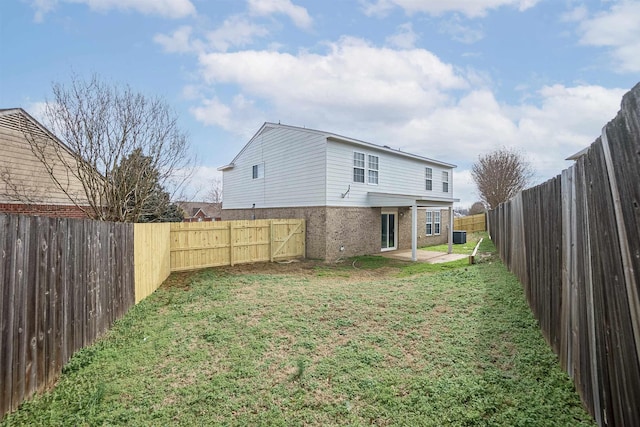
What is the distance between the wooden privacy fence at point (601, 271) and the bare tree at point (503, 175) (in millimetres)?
34901

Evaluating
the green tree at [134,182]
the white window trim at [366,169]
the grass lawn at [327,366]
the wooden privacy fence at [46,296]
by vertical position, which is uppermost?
the white window trim at [366,169]

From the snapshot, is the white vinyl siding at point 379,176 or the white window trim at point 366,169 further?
the white window trim at point 366,169

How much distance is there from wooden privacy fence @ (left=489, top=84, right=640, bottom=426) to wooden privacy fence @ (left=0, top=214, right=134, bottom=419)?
5.36 metres

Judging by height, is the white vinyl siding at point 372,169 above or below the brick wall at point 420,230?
above

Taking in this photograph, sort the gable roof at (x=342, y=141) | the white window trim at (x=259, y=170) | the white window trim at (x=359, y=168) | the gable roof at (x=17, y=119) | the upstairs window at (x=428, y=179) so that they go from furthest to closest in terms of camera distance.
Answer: the upstairs window at (x=428, y=179) < the white window trim at (x=259, y=170) < the white window trim at (x=359, y=168) < the gable roof at (x=342, y=141) < the gable roof at (x=17, y=119)

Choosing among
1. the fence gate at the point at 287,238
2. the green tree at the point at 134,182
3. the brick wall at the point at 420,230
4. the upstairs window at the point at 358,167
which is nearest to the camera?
the green tree at the point at 134,182

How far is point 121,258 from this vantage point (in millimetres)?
6582

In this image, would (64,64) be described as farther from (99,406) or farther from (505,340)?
(505,340)

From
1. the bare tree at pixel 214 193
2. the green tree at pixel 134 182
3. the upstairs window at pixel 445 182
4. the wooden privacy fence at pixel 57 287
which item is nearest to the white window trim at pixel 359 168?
the green tree at pixel 134 182

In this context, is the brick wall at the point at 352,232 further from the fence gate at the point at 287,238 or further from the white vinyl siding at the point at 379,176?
the fence gate at the point at 287,238

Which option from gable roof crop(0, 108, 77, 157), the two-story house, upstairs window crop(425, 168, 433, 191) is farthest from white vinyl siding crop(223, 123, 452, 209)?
gable roof crop(0, 108, 77, 157)

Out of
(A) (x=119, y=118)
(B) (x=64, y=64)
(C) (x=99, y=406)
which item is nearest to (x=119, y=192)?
(A) (x=119, y=118)

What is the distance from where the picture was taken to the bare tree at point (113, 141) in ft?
34.5

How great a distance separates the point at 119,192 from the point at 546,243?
12.2m
